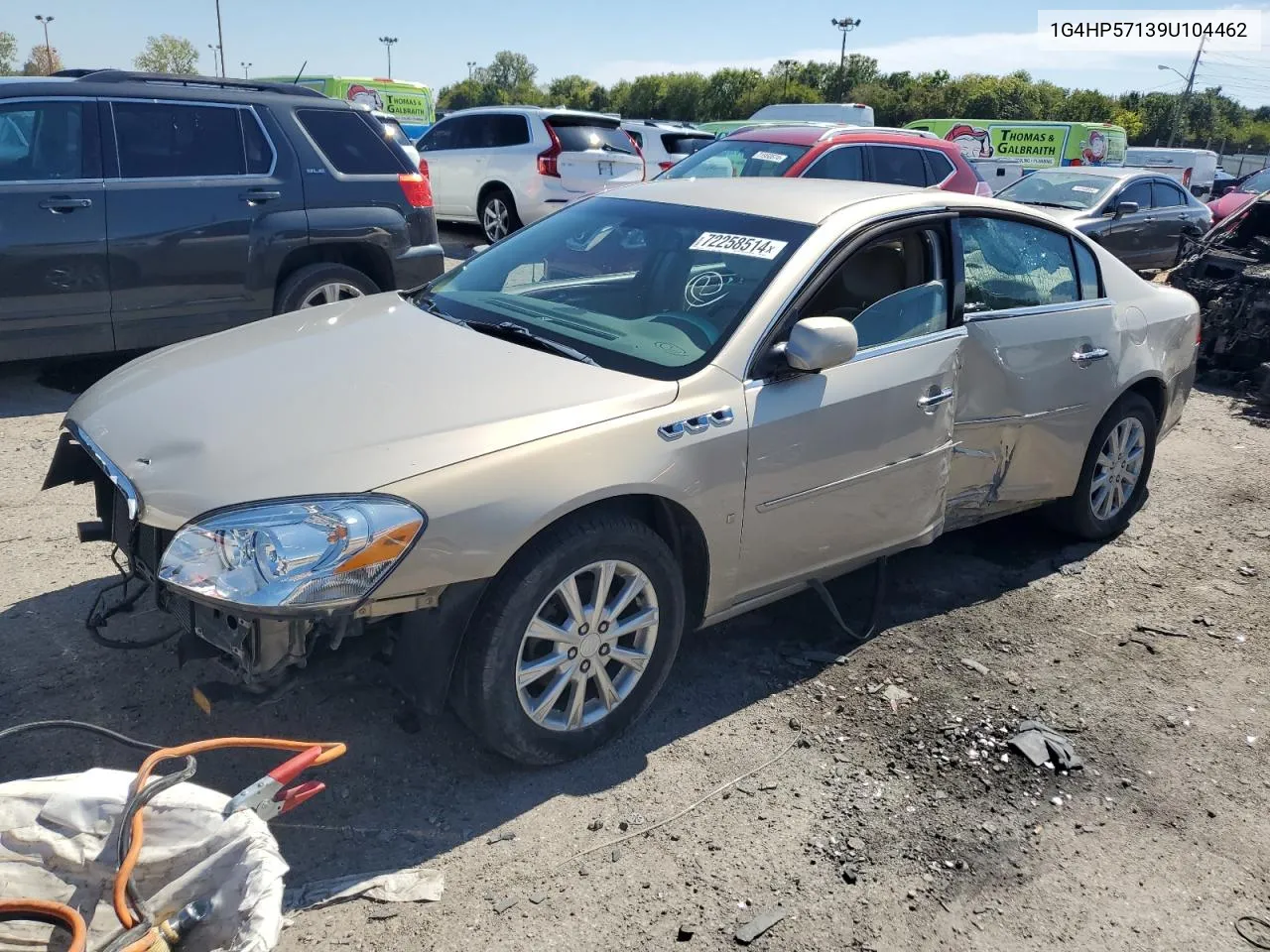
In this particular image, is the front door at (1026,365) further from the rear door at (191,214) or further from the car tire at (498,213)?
the car tire at (498,213)

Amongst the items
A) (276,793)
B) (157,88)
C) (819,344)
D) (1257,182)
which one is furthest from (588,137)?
(1257,182)

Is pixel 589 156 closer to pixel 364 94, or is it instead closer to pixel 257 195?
pixel 257 195

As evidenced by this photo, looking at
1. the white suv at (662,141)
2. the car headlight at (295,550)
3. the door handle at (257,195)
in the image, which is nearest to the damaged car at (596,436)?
the car headlight at (295,550)

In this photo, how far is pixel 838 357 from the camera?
3.36 metres

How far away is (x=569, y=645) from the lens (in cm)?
305

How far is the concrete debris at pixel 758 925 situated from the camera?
2.57 m

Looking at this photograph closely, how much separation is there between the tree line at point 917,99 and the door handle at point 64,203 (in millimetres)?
44629

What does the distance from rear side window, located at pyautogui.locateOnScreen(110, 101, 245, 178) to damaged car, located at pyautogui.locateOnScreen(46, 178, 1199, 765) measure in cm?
314

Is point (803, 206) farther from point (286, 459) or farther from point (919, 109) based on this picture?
point (919, 109)

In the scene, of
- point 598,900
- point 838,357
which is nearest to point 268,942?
point 598,900

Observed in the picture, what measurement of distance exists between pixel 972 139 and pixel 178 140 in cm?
2153

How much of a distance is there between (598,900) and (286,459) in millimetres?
1407

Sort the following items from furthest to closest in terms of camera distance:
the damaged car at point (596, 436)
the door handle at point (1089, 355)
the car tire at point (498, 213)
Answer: the car tire at point (498, 213) → the door handle at point (1089, 355) → the damaged car at point (596, 436)

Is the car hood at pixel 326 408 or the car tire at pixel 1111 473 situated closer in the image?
the car hood at pixel 326 408
